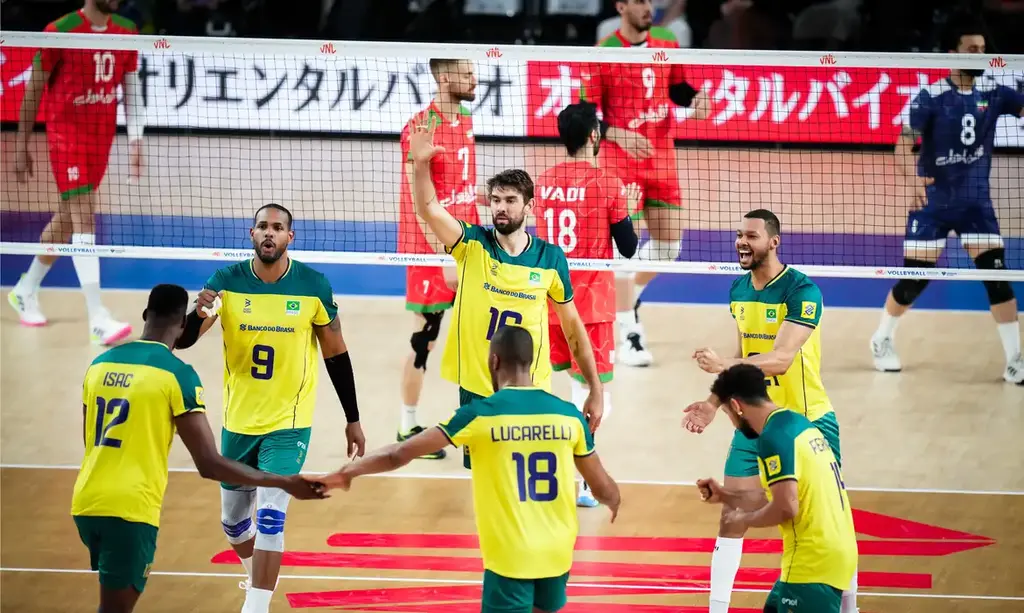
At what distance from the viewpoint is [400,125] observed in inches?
787

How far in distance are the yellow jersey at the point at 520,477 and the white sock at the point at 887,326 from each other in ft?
23.8

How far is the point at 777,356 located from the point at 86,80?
843 cm

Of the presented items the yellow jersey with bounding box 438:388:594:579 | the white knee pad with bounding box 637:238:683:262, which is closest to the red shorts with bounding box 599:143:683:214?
the white knee pad with bounding box 637:238:683:262

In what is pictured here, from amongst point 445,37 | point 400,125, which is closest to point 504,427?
point 400,125

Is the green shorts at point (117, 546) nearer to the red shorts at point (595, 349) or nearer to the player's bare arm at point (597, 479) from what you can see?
the player's bare arm at point (597, 479)

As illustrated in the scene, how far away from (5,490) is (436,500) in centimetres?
319

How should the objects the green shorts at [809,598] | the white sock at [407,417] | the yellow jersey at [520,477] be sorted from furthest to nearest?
the white sock at [407,417] < the green shorts at [809,598] < the yellow jersey at [520,477]

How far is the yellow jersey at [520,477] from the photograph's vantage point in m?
5.75

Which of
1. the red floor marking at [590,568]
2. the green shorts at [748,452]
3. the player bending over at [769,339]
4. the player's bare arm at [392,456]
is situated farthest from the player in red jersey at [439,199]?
the player's bare arm at [392,456]

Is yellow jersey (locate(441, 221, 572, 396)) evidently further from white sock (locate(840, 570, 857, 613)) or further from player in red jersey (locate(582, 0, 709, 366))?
player in red jersey (locate(582, 0, 709, 366))

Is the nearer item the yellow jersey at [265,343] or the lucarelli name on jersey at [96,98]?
the yellow jersey at [265,343]

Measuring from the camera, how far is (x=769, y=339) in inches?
294

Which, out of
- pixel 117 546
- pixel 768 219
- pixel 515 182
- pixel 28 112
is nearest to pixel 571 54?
pixel 515 182

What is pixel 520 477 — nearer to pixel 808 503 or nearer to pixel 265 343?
pixel 808 503
